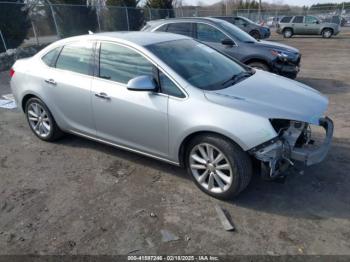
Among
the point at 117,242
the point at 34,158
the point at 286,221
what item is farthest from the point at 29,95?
the point at 286,221

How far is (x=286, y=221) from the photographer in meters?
3.03

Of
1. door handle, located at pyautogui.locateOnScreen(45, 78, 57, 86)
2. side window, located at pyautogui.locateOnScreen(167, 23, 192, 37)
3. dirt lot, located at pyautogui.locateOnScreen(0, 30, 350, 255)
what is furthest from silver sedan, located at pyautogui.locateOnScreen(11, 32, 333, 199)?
side window, located at pyautogui.locateOnScreen(167, 23, 192, 37)

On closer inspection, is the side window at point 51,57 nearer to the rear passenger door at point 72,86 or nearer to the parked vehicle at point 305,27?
the rear passenger door at point 72,86

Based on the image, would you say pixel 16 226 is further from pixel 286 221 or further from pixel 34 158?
pixel 286 221

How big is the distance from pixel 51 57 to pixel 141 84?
1964 mm

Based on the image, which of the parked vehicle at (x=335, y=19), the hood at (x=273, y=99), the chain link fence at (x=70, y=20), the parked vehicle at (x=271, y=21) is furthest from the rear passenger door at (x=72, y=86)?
the parked vehicle at (x=271, y=21)

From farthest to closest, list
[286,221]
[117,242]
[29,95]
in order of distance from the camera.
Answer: [29,95]
[286,221]
[117,242]

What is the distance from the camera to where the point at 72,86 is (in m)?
4.10

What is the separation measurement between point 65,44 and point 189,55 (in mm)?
1833

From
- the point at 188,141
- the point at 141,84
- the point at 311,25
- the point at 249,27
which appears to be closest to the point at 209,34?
the point at 141,84

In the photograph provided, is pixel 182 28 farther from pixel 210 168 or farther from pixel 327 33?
pixel 327 33

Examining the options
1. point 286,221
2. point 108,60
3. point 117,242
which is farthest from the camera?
point 108,60

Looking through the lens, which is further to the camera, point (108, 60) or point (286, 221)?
point (108, 60)

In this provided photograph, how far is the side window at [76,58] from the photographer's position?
4.04 m
